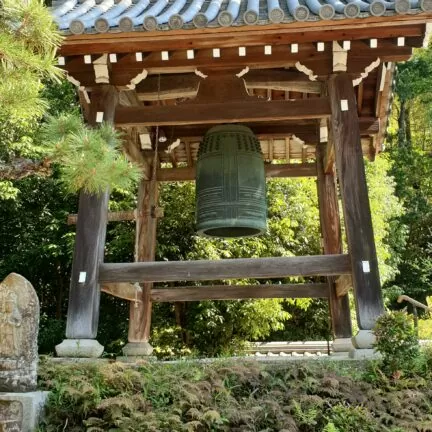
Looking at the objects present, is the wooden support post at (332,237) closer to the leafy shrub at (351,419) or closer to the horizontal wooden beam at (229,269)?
the horizontal wooden beam at (229,269)

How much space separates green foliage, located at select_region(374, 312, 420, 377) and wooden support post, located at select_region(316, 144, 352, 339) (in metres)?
2.84

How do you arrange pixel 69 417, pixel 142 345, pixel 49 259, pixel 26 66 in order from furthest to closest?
pixel 49 259 → pixel 142 345 → pixel 69 417 → pixel 26 66

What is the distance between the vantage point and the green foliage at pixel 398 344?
4.46 metres

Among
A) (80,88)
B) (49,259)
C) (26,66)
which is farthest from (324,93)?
(49,259)

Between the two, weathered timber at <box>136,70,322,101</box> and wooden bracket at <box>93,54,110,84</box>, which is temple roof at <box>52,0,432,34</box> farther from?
weathered timber at <box>136,70,322,101</box>

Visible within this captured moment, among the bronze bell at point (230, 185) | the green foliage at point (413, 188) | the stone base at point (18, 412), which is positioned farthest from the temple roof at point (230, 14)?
the green foliage at point (413, 188)

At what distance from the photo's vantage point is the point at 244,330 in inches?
467

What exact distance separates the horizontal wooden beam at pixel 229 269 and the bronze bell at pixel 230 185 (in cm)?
63

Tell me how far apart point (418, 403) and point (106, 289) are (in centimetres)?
319

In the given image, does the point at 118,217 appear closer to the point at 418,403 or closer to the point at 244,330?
the point at 418,403

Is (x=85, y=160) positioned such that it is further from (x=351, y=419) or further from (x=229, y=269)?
(x=351, y=419)

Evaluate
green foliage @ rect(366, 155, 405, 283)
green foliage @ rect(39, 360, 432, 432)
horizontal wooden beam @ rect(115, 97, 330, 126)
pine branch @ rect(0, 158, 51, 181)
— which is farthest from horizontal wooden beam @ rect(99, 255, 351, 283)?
green foliage @ rect(366, 155, 405, 283)

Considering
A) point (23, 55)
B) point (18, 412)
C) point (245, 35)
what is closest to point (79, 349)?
point (18, 412)

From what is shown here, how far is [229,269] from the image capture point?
5.48 metres
